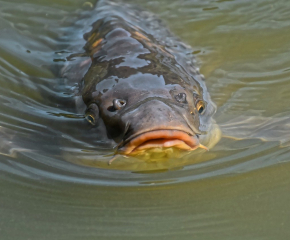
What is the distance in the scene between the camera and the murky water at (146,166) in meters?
2.69

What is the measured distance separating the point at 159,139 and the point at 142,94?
1.53 feet

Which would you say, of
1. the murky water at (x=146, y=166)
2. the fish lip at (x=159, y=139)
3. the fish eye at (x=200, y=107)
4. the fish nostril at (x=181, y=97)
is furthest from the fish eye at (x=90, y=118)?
the fish eye at (x=200, y=107)

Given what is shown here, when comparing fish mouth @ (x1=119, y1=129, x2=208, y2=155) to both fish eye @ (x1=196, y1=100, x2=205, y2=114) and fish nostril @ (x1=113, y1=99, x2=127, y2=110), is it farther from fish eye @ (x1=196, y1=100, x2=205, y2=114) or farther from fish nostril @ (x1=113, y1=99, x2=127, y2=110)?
fish eye @ (x1=196, y1=100, x2=205, y2=114)

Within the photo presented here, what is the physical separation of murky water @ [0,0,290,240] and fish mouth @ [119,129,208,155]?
217 millimetres

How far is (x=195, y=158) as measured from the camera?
3.17 m

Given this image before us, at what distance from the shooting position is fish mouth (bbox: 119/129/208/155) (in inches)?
110

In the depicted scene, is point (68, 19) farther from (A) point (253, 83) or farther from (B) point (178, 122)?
(B) point (178, 122)

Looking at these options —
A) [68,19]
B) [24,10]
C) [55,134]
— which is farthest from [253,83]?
[24,10]

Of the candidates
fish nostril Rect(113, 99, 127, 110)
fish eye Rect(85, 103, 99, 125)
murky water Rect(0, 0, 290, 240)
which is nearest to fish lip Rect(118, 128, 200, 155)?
murky water Rect(0, 0, 290, 240)

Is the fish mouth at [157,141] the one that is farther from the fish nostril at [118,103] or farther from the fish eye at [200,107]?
the fish eye at [200,107]

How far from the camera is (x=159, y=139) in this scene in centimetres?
286

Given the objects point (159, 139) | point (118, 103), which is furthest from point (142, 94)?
point (159, 139)

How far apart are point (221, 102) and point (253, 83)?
1.62 ft

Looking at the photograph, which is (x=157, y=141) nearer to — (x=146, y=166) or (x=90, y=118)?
(x=146, y=166)
